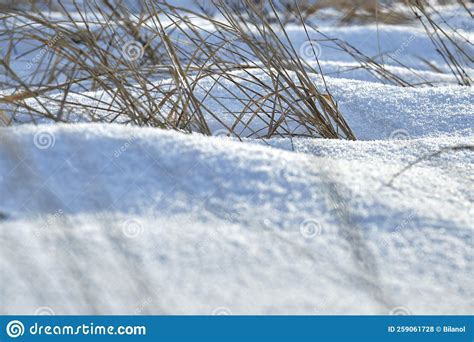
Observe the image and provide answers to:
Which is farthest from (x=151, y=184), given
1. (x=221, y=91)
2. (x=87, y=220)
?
(x=221, y=91)

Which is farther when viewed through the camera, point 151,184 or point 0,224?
point 151,184

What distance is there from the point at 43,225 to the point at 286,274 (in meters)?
0.29

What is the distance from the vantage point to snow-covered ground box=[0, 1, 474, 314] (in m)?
0.76

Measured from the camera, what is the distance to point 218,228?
882mm

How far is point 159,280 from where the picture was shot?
2.56 ft

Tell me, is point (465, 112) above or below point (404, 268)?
above

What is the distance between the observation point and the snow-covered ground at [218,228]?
763mm
